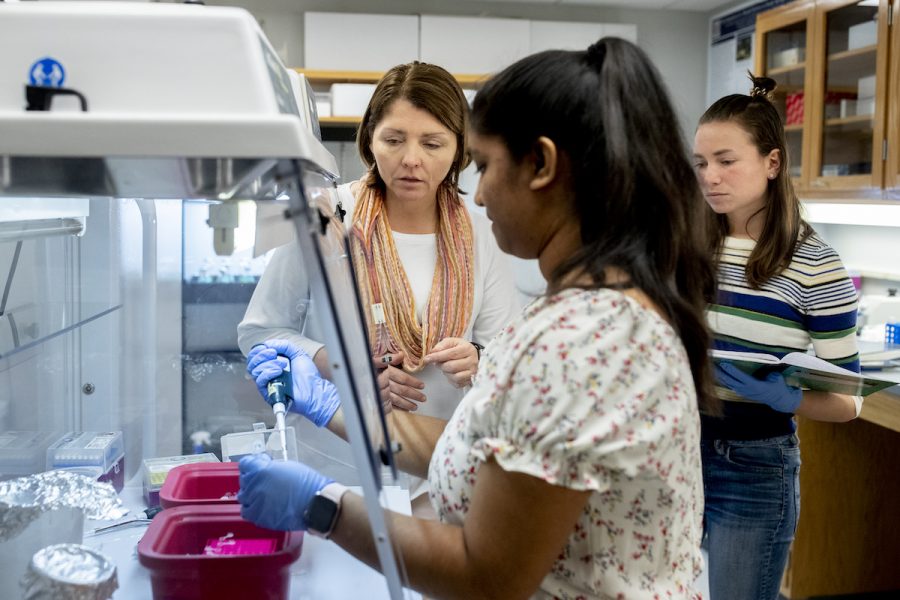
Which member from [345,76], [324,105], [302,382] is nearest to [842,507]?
[302,382]

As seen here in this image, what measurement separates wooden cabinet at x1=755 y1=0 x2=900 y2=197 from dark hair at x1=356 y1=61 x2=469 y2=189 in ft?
6.85

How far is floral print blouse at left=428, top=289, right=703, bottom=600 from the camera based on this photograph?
75cm

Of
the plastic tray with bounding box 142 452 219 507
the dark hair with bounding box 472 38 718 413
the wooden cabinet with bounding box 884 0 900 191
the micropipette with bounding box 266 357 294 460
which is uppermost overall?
the wooden cabinet with bounding box 884 0 900 191

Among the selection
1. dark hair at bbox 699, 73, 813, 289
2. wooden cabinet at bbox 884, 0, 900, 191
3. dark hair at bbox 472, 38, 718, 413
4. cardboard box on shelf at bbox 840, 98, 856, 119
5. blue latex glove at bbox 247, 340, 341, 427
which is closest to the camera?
dark hair at bbox 472, 38, 718, 413

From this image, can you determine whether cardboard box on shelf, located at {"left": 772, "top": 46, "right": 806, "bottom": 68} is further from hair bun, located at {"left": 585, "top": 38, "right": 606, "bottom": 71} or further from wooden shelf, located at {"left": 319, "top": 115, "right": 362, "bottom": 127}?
hair bun, located at {"left": 585, "top": 38, "right": 606, "bottom": 71}

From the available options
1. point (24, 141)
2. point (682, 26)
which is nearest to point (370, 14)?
point (682, 26)

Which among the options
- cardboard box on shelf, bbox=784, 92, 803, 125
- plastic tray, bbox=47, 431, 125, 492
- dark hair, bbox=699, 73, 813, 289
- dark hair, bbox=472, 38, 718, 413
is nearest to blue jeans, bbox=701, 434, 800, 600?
dark hair, bbox=699, 73, 813, 289

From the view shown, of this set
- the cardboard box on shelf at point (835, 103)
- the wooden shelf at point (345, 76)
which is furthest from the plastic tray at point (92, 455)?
the wooden shelf at point (345, 76)

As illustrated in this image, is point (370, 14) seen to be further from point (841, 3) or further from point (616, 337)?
point (616, 337)

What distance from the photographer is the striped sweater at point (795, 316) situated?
1.70 meters

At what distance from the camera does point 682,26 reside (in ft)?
18.2

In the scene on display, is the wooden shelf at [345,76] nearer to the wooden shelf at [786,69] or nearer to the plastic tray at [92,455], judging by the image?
the wooden shelf at [786,69]

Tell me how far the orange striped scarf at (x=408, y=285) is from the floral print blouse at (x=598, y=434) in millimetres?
787

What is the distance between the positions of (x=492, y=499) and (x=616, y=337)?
0.62 ft
